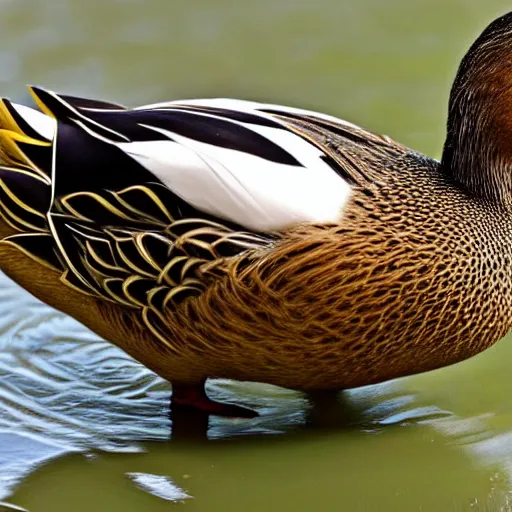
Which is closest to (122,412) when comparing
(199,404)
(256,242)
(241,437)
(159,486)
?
(199,404)

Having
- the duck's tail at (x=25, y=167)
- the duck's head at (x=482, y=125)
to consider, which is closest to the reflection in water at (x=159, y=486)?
the duck's tail at (x=25, y=167)

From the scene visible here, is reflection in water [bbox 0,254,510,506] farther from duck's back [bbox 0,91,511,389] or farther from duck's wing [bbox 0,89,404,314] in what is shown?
duck's wing [bbox 0,89,404,314]

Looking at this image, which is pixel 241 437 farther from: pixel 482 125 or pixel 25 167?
pixel 482 125

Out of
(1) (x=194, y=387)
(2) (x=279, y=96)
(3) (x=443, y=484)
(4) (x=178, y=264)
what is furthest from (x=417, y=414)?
(2) (x=279, y=96)

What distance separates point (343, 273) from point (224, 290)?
14.8 inches

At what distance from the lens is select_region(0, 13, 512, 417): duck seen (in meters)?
3.98

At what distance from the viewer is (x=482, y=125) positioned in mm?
4406

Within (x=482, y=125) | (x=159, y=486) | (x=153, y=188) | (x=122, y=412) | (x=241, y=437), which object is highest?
(x=482, y=125)

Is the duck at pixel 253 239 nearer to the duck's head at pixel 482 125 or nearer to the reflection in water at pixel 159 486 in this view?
the duck's head at pixel 482 125

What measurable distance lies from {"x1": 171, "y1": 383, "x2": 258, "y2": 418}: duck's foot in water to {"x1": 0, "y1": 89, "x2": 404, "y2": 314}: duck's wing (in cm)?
45

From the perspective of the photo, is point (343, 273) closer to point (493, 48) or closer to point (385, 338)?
point (385, 338)

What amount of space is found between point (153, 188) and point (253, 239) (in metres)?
0.35

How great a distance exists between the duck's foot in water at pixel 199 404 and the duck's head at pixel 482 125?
1111mm

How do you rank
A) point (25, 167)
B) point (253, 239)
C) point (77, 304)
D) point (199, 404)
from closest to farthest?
point (253, 239), point (25, 167), point (77, 304), point (199, 404)
